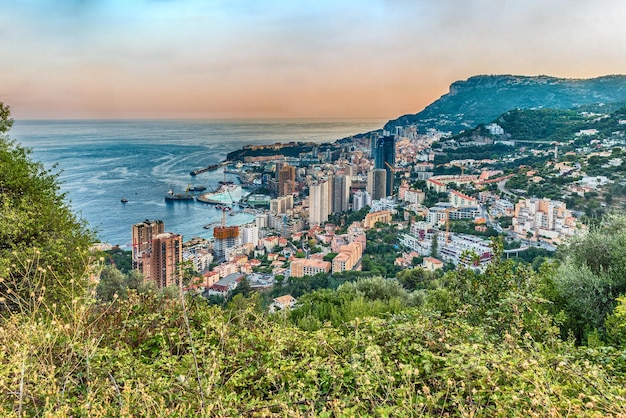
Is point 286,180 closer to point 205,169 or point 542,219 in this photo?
point 205,169

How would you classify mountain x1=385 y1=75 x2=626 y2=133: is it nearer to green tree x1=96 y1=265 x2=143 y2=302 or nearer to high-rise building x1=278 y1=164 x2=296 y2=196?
high-rise building x1=278 y1=164 x2=296 y2=196

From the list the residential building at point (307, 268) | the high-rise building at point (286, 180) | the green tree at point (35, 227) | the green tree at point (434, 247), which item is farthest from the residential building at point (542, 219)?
the green tree at point (35, 227)

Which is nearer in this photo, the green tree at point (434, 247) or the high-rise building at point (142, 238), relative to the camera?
the high-rise building at point (142, 238)

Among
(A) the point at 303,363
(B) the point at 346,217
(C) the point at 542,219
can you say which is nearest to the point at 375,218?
(B) the point at 346,217

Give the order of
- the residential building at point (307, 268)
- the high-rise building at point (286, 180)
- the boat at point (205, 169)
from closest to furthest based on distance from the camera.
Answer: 1. the residential building at point (307, 268)
2. the boat at point (205, 169)
3. the high-rise building at point (286, 180)

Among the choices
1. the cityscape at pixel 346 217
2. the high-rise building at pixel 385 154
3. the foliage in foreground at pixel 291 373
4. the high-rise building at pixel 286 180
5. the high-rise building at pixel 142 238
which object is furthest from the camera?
the high-rise building at pixel 385 154

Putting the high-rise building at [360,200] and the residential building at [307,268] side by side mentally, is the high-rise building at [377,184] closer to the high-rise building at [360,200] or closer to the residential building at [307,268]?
the high-rise building at [360,200]
